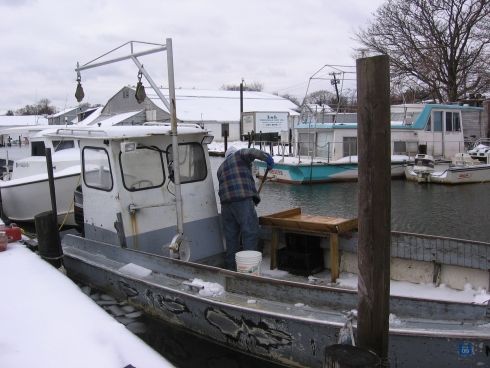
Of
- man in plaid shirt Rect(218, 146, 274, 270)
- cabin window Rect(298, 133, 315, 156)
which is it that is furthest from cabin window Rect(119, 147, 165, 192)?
cabin window Rect(298, 133, 315, 156)

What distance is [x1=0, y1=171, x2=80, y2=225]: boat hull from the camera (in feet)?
38.4

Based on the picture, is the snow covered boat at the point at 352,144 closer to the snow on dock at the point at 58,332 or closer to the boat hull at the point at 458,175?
the boat hull at the point at 458,175

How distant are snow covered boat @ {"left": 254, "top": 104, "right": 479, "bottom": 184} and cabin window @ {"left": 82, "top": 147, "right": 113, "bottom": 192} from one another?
13773 mm

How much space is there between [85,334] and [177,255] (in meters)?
2.29

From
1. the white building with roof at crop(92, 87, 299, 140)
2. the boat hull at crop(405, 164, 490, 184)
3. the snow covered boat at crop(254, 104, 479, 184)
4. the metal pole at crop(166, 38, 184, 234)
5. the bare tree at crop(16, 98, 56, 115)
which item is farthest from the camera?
the bare tree at crop(16, 98, 56, 115)

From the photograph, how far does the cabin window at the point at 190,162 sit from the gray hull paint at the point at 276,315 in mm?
1222

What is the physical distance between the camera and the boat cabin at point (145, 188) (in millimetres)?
6137

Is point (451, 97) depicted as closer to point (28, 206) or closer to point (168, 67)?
point (28, 206)

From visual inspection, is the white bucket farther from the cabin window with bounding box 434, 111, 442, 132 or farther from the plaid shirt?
the cabin window with bounding box 434, 111, 442, 132

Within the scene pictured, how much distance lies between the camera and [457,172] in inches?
749

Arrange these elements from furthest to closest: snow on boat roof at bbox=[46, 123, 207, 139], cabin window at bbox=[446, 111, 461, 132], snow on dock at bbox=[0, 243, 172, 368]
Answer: cabin window at bbox=[446, 111, 461, 132]
snow on boat roof at bbox=[46, 123, 207, 139]
snow on dock at bbox=[0, 243, 172, 368]

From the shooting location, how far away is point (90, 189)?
21.9 ft

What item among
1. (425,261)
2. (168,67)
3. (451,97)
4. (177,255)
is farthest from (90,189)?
(451,97)

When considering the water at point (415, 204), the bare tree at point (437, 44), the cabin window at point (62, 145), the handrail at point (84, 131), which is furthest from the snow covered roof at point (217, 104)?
the handrail at point (84, 131)
